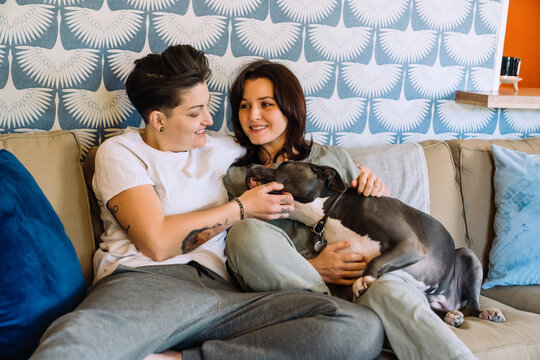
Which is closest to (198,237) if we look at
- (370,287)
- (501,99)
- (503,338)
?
(370,287)

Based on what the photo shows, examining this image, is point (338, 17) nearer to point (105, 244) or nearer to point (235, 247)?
point (235, 247)

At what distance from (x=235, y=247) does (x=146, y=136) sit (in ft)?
1.87

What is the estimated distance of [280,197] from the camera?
1.82 m

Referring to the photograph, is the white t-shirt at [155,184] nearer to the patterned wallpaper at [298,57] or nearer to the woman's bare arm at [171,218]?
the woman's bare arm at [171,218]

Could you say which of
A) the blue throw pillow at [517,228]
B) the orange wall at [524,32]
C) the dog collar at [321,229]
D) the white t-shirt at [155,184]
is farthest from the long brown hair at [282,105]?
the orange wall at [524,32]

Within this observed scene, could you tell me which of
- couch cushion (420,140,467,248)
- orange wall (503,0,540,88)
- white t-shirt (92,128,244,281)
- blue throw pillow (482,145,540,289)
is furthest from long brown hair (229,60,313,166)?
orange wall (503,0,540,88)

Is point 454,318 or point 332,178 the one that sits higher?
point 332,178

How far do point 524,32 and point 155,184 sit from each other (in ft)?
8.19

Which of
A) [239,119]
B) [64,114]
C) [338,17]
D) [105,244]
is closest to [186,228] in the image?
[105,244]

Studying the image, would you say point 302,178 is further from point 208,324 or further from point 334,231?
point 208,324

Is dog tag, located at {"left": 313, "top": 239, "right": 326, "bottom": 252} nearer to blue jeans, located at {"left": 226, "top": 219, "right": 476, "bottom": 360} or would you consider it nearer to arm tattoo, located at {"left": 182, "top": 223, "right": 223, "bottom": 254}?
blue jeans, located at {"left": 226, "top": 219, "right": 476, "bottom": 360}

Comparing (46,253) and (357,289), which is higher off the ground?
(46,253)

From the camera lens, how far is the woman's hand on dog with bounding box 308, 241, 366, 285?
178 centimetres

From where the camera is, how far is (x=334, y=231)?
72.7 inches
